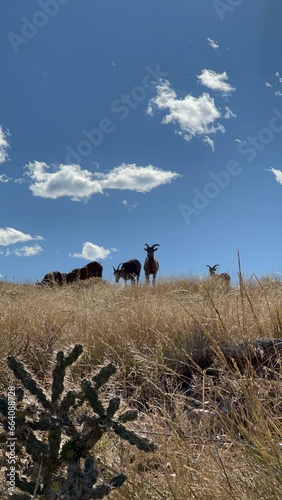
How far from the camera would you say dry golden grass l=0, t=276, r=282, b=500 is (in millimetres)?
1952

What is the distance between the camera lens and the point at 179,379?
4.12 meters

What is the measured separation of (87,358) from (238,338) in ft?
4.87

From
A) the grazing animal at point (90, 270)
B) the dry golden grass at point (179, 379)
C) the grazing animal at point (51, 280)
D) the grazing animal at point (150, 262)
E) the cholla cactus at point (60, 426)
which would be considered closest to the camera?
the cholla cactus at point (60, 426)

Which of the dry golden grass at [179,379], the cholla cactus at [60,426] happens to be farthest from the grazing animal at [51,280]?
the cholla cactus at [60,426]

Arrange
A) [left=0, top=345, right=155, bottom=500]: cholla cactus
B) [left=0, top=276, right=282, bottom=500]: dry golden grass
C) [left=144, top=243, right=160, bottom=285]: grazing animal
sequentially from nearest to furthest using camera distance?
1. [left=0, top=345, right=155, bottom=500]: cholla cactus
2. [left=0, top=276, right=282, bottom=500]: dry golden grass
3. [left=144, top=243, right=160, bottom=285]: grazing animal

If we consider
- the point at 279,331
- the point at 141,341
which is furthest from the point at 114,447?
the point at 279,331

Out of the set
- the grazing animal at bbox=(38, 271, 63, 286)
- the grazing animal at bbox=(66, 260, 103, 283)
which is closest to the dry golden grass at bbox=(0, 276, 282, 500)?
the grazing animal at bbox=(38, 271, 63, 286)

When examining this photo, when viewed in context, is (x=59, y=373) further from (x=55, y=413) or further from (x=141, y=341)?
(x=141, y=341)

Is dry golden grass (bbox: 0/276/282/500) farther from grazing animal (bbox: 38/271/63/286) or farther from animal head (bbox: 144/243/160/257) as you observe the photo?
animal head (bbox: 144/243/160/257)

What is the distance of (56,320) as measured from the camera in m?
5.73

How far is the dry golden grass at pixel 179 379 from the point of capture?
1.95 metres

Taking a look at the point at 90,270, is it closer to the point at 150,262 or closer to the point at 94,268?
the point at 94,268

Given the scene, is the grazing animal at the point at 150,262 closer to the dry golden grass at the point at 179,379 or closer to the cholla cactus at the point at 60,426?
the dry golden grass at the point at 179,379

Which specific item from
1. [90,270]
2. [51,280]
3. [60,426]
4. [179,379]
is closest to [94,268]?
[90,270]
